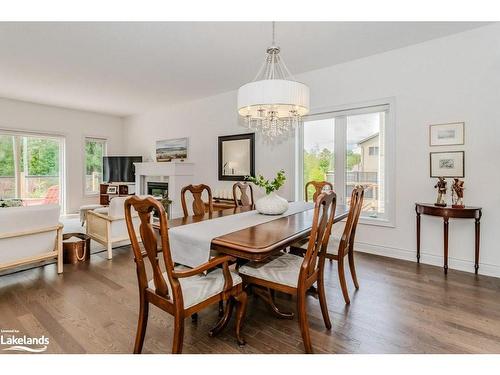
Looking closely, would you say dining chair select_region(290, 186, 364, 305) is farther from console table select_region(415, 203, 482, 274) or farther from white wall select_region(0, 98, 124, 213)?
white wall select_region(0, 98, 124, 213)

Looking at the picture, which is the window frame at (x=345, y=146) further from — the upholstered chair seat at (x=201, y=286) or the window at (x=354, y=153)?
the upholstered chair seat at (x=201, y=286)

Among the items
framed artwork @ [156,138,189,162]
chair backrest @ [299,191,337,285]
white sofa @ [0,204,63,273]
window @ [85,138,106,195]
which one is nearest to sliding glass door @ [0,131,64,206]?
window @ [85,138,106,195]

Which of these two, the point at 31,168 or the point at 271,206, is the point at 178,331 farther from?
the point at 31,168

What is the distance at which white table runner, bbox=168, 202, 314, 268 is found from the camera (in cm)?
181

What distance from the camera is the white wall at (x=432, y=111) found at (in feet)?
9.99

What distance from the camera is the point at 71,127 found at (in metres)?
6.97

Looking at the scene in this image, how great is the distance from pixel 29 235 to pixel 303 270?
2.84 m

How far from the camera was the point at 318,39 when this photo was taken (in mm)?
3309

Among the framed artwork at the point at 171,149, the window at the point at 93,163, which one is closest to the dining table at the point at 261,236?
the framed artwork at the point at 171,149

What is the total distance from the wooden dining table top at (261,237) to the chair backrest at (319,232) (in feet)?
0.47
